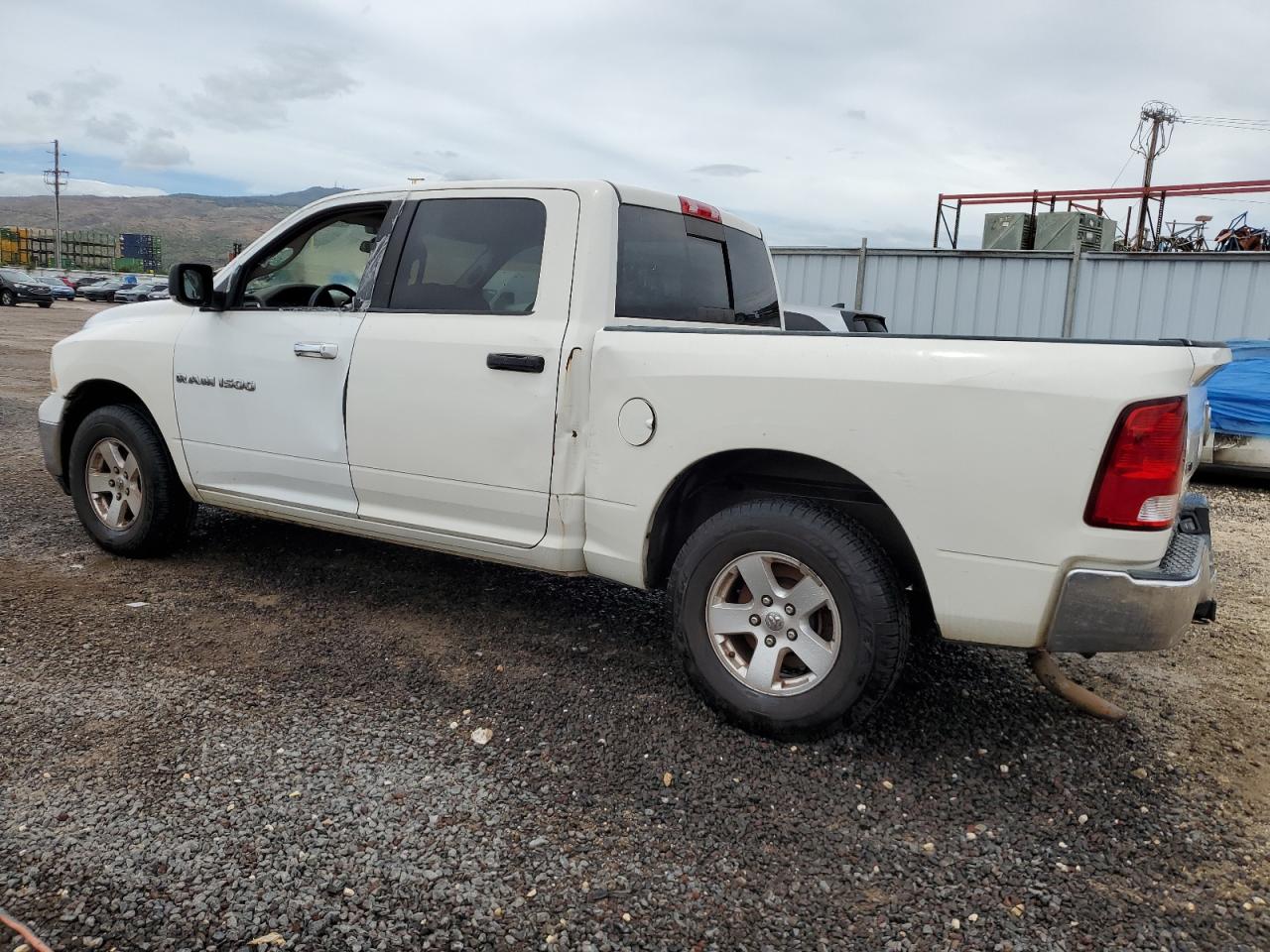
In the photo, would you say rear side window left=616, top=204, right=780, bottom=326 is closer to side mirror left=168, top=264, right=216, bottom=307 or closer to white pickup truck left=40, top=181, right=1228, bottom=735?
white pickup truck left=40, top=181, right=1228, bottom=735

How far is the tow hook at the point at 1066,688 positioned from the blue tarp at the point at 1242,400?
6.55 metres

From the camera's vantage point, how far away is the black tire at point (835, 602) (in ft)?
10.0

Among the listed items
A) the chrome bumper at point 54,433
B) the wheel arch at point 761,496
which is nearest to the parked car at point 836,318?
the wheel arch at point 761,496

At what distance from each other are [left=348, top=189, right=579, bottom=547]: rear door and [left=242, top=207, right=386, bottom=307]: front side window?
0.46 metres

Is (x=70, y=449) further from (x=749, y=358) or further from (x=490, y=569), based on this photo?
(x=749, y=358)

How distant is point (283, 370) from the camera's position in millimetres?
4359

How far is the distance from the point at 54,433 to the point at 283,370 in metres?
1.76

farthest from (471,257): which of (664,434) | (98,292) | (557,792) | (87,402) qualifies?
(98,292)

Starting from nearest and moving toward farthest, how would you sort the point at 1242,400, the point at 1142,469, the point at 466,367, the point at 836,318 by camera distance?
the point at 1142,469 < the point at 466,367 < the point at 1242,400 < the point at 836,318

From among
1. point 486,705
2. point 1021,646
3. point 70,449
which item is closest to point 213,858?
point 486,705

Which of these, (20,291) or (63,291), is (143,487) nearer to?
(20,291)

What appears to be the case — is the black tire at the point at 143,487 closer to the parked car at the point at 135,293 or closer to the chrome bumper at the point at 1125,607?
the chrome bumper at the point at 1125,607

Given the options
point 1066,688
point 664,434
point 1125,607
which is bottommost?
point 1066,688

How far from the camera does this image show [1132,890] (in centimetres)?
258
